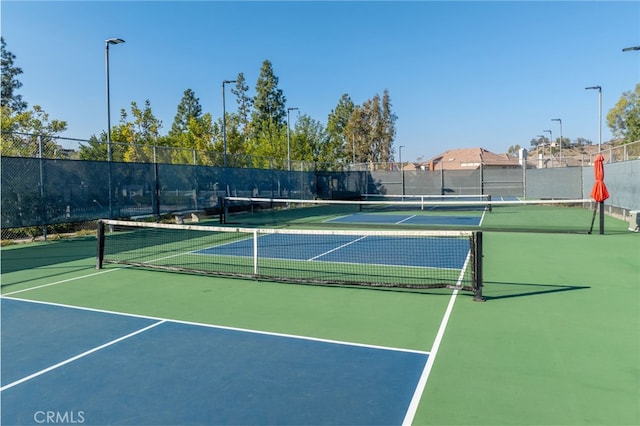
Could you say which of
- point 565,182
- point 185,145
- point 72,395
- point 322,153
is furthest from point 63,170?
point 322,153

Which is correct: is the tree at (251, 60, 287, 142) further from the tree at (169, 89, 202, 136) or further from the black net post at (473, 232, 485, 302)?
the black net post at (473, 232, 485, 302)

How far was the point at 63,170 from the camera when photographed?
560 inches

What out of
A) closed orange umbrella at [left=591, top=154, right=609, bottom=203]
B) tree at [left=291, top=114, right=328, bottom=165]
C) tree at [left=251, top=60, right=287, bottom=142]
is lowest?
closed orange umbrella at [left=591, top=154, right=609, bottom=203]

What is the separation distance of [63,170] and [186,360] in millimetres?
11720

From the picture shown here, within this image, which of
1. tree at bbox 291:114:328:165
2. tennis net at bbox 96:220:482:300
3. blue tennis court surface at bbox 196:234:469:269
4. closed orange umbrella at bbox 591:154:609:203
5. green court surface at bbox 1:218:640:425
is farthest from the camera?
tree at bbox 291:114:328:165

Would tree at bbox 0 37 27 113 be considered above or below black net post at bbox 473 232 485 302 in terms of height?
above

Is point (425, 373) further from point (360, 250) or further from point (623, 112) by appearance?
point (623, 112)

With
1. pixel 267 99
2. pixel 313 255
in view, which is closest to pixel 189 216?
pixel 313 255

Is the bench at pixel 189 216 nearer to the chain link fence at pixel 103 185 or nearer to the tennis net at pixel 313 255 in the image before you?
the chain link fence at pixel 103 185

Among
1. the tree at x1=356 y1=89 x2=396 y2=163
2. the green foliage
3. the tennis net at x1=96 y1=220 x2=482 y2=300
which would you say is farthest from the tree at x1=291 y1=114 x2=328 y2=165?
the tennis net at x1=96 y1=220 x2=482 y2=300

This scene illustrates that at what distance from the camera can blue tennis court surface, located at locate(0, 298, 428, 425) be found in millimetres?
3812

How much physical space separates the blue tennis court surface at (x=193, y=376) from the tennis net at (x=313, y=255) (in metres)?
1.86

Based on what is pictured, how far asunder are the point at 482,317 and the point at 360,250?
577 centimetres

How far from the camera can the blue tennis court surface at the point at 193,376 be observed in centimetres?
381
